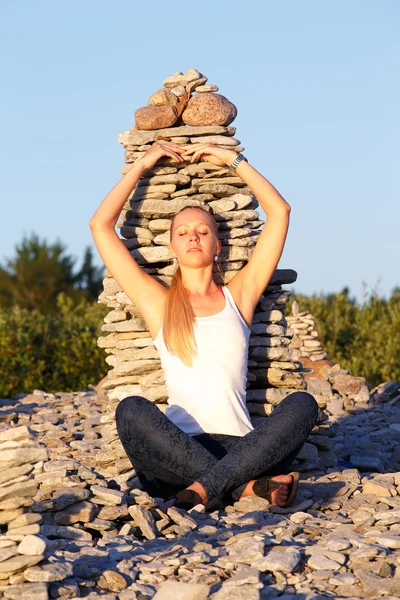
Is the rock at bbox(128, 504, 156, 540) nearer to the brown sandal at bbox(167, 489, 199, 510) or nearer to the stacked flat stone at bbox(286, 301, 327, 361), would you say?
the brown sandal at bbox(167, 489, 199, 510)

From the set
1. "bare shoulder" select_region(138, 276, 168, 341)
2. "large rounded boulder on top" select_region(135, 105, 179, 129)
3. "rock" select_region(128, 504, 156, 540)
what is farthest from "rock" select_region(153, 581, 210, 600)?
"large rounded boulder on top" select_region(135, 105, 179, 129)

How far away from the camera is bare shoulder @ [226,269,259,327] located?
6.08 m

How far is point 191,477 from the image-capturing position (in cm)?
531

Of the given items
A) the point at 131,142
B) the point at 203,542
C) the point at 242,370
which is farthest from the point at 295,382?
the point at 203,542

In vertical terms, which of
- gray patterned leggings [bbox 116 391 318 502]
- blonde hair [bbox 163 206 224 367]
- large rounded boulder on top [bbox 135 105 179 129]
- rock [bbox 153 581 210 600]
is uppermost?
large rounded boulder on top [bbox 135 105 179 129]

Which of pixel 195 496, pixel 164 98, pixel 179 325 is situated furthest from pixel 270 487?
pixel 164 98

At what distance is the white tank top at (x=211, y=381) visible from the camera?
5.62 m

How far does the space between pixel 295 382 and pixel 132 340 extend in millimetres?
1183

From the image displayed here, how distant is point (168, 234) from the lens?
254 inches

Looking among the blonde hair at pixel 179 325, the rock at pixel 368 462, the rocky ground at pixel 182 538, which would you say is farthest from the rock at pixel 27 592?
the rock at pixel 368 462

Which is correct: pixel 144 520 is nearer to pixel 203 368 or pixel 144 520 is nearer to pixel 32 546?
pixel 32 546

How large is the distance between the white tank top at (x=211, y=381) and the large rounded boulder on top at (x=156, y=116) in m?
1.56

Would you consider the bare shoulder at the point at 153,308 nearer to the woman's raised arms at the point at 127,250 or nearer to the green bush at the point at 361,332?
the woman's raised arms at the point at 127,250

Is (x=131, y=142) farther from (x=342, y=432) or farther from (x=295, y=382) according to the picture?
(x=342, y=432)
